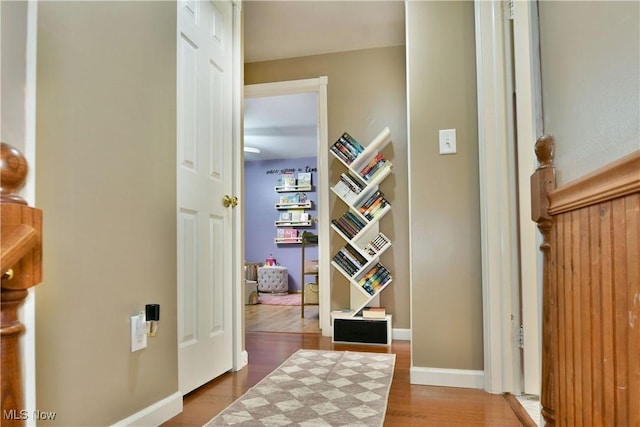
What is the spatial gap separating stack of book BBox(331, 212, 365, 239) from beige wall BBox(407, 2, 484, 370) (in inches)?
43.7

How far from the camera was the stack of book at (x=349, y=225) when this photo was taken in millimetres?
3229

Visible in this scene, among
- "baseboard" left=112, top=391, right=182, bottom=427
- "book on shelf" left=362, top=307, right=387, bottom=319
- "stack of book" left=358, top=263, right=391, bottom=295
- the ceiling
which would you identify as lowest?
"baseboard" left=112, top=391, right=182, bottom=427

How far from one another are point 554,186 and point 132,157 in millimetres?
1336

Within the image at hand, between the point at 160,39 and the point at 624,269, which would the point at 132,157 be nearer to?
the point at 160,39

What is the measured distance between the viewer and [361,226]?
3232 millimetres

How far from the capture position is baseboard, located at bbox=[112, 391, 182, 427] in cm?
139

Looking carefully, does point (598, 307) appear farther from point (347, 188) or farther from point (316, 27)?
point (316, 27)

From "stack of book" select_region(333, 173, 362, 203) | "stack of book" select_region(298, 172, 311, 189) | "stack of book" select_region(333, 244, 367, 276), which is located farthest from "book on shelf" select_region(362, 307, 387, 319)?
"stack of book" select_region(298, 172, 311, 189)

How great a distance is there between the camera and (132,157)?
4.81 feet

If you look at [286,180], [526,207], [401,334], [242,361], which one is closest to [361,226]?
[401,334]

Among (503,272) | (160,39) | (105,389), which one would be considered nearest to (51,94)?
(160,39)

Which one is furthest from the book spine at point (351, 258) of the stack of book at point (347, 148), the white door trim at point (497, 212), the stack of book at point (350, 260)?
the white door trim at point (497, 212)

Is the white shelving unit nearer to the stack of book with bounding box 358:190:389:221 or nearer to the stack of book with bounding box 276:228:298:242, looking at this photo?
the stack of book with bounding box 276:228:298:242

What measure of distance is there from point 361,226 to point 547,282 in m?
2.28
